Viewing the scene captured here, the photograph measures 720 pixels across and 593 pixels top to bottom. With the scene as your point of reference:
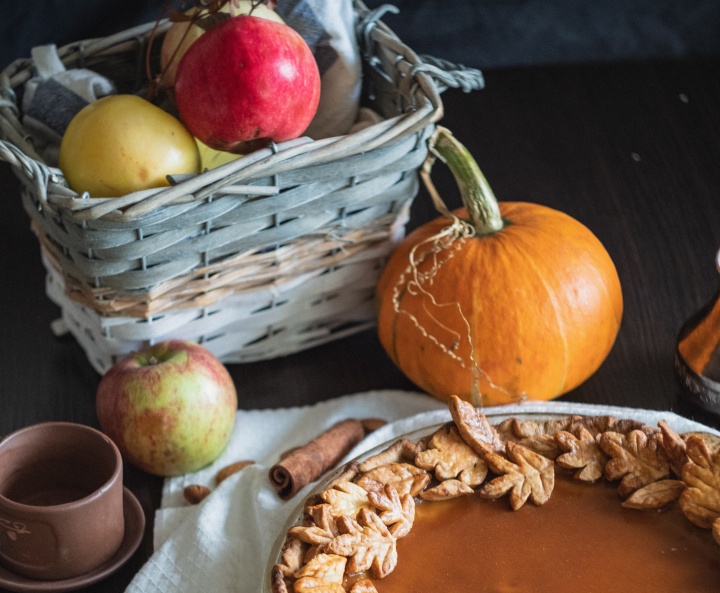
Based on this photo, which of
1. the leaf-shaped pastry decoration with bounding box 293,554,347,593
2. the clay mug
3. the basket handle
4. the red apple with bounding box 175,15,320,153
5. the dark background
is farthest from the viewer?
the dark background

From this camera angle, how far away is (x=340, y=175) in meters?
0.94

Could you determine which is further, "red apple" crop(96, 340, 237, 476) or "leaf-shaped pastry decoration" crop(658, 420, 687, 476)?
"red apple" crop(96, 340, 237, 476)

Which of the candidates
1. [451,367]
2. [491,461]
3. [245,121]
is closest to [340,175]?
Result: [245,121]

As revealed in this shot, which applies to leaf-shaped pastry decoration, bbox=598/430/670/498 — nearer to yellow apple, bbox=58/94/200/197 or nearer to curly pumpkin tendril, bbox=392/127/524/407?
curly pumpkin tendril, bbox=392/127/524/407

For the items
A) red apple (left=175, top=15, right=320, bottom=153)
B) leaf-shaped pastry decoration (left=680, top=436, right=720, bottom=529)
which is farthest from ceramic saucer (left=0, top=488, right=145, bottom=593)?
leaf-shaped pastry decoration (left=680, top=436, right=720, bottom=529)

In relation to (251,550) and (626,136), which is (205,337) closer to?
(251,550)

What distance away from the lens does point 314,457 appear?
3.01 ft

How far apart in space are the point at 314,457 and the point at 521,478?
0.75 feet

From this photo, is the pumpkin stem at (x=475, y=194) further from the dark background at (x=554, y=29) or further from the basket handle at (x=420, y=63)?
the dark background at (x=554, y=29)

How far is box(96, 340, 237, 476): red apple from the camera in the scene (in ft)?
2.95

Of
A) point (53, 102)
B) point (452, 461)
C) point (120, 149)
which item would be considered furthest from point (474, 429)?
point (53, 102)

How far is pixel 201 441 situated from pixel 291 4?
0.45 m

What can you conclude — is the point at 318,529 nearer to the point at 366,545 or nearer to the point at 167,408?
the point at 366,545

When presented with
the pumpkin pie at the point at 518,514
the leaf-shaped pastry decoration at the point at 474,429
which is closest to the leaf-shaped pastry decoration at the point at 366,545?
the pumpkin pie at the point at 518,514
